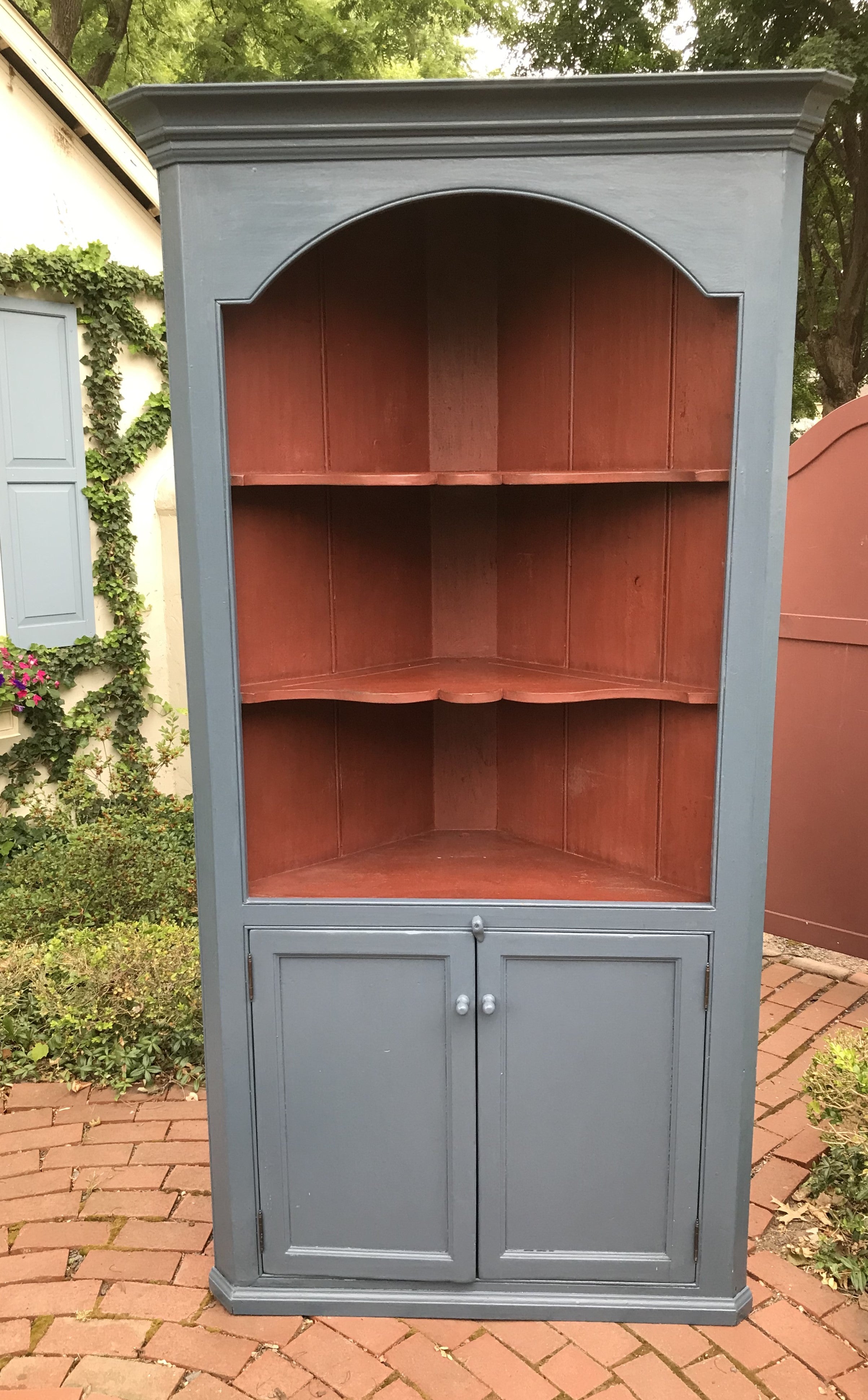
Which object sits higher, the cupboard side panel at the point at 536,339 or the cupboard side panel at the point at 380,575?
the cupboard side panel at the point at 536,339

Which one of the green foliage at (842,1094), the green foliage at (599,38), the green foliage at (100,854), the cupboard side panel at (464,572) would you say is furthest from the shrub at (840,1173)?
the green foliage at (599,38)

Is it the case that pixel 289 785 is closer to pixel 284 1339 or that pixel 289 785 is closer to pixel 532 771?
pixel 532 771

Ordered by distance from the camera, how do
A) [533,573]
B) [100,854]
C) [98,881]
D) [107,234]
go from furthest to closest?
[107,234]
[100,854]
[98,881]
[533,573]

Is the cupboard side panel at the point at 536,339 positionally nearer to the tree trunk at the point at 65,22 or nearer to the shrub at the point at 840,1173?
the shrub at the point at 840,1173

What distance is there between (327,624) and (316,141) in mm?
1066

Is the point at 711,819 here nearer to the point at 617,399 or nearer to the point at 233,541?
the point at 617,399

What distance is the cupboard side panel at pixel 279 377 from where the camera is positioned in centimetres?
229

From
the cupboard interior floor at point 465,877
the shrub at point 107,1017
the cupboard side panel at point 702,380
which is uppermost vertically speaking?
the cupboard side panel at point 702,380

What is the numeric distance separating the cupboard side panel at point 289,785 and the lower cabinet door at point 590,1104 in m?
0.55

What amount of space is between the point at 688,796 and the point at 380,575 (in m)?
0.96

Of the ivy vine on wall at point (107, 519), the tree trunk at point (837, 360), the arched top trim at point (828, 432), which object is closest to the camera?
the arched top trim at point (828, 432)

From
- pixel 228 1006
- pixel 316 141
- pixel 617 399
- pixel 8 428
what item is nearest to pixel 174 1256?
pixel 228 1006

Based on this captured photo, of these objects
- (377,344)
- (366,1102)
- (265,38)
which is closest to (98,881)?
(366,1102)

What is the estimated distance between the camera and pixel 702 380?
220 centimetres
